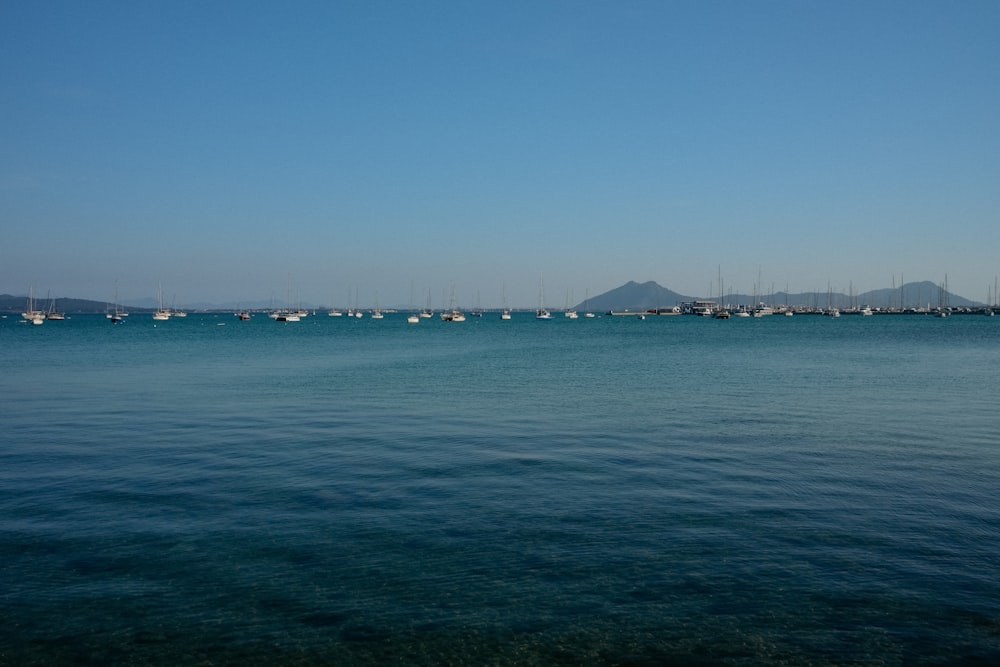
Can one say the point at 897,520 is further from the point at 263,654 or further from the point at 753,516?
the point at 263,654

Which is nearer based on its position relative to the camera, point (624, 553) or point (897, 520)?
point (624, 553)

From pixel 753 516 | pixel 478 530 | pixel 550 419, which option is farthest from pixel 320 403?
pixel 753 516

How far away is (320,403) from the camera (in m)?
37.9

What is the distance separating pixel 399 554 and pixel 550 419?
18.5m

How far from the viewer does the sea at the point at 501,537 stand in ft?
34.4

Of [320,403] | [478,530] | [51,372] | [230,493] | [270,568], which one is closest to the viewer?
[270,568]

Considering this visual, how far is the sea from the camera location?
34.4 feet

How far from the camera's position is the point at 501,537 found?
1480 centimetres

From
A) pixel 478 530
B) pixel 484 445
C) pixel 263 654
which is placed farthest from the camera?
pixel 484 445

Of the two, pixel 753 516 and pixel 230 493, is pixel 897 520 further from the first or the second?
pixel 230 493

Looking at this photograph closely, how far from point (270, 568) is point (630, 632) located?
673cm

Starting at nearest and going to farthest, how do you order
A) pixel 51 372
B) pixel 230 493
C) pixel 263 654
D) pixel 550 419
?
pixel 263 654, pixel 230 493, pixel 550 419, pixel 51 372

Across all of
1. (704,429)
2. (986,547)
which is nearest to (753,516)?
(986,547)

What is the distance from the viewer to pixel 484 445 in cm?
2534
